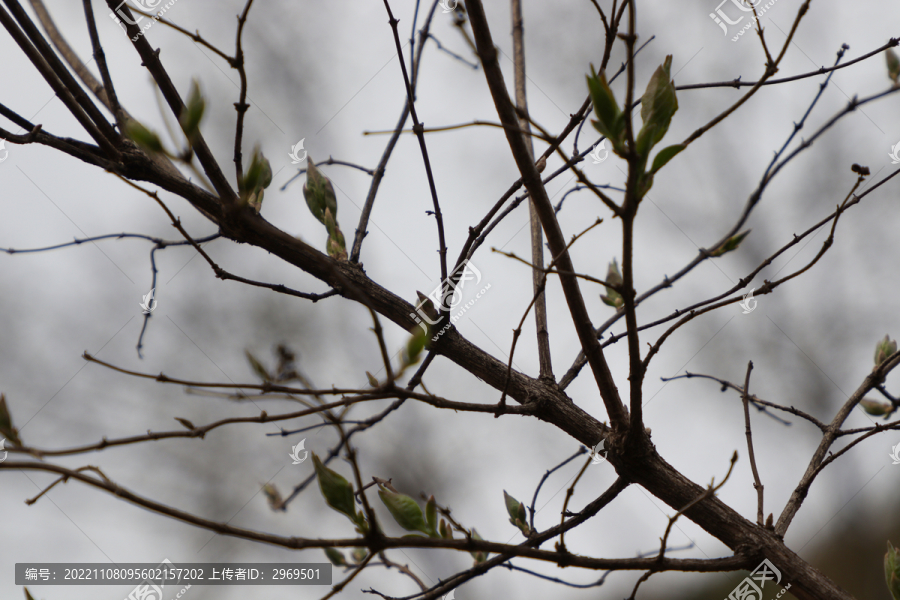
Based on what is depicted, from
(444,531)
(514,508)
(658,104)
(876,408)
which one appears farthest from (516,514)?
(876,408)

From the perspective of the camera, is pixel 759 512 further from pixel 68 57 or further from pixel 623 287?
pixel 68 57

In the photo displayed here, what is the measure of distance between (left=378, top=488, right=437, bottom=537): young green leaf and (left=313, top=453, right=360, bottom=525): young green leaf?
5 centimetres

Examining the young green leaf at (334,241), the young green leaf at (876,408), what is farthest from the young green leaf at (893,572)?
the young green leaf at (334,241)

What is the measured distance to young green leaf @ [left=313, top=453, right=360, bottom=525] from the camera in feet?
1.53

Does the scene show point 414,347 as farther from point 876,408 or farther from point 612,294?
point 876,408

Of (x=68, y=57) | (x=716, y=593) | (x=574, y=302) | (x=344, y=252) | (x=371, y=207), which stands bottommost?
(x=716, y=593)

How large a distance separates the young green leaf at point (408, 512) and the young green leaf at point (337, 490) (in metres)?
0.05

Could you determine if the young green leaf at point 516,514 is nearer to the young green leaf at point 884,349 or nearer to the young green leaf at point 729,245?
the young green leaf at point 729,245

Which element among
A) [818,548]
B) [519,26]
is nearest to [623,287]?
[519,26]

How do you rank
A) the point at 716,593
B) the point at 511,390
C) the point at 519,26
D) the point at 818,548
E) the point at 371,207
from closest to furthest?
the point at 511,390 < the point at 371,207 < the point at 519,26 < the point at 716,593 < the point at 818,548

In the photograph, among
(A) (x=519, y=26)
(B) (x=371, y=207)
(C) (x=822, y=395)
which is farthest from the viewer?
(C) (x=822, y=395)

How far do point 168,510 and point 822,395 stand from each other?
4907 millimetres

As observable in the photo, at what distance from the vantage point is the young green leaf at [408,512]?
0.52 m

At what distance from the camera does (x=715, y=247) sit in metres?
0.89
